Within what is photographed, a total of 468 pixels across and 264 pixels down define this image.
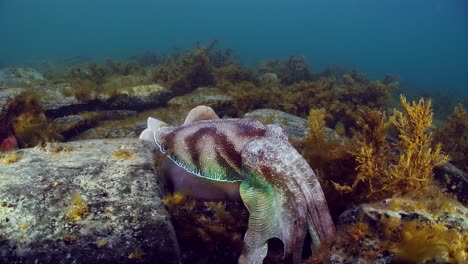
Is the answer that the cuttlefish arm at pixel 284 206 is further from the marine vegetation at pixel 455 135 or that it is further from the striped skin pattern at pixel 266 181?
the marine vegetation at pixel 455 135

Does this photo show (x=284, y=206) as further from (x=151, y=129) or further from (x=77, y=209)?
(x=151, y=129)

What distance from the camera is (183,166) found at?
3607mm

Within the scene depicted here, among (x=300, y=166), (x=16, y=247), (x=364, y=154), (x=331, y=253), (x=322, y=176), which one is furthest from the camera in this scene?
(x=322, y=176)

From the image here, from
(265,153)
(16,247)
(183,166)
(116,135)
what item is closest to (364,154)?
(265,153)

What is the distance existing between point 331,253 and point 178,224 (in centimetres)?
173

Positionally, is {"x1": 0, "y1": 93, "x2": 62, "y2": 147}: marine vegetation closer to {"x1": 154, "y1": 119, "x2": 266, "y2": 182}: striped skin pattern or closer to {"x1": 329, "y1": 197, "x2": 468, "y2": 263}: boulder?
{"x1": 154, "y1": 119, "x2": 266, "y2": 182}: striped skin pattern

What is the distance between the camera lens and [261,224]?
10.0 ft

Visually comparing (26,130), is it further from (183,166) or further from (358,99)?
(358,99)

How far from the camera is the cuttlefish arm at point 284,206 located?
9.78 ft

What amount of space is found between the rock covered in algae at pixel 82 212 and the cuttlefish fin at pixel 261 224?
714mm

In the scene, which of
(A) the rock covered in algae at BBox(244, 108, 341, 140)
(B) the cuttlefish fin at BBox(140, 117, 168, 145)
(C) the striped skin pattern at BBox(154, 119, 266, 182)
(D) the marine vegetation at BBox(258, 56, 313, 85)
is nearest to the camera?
(C) the striped skin pattern at BBox(154, 119, 266, 182)

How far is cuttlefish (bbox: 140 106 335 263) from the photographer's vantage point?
3000mm

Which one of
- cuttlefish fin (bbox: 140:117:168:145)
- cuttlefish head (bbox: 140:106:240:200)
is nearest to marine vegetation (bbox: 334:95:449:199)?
cuttlefish head (bbox: 140:106:240:200)

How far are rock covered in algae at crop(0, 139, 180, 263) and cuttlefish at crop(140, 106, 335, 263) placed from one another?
0.48 metres
